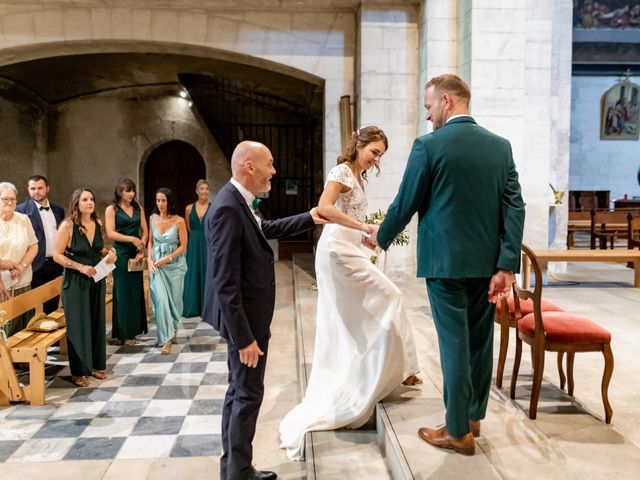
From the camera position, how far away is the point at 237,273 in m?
2.35

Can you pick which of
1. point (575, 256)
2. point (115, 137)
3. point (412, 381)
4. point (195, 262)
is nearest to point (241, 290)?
point (412, 381)

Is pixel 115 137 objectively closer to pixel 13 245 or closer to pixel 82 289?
pixel 13 245

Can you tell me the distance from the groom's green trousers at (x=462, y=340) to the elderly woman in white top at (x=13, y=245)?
3.52 m

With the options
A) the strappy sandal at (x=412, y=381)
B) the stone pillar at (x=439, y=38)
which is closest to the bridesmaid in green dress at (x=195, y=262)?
the stone pillar at (x=439, y=38)

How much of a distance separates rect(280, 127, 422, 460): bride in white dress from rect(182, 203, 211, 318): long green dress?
132 inches

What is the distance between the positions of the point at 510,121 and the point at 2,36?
6481mm

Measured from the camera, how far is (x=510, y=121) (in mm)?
6711

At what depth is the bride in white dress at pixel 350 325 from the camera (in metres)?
3.03

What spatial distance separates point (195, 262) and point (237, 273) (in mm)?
4164

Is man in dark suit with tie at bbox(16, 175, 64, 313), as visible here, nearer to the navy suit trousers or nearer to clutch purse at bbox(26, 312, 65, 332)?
clutch purse at bbox(26, 312, 65, 332)

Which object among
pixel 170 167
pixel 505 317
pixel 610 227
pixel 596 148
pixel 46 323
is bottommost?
pixel 46 323

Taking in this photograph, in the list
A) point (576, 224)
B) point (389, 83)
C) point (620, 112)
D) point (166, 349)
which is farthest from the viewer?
point (620, 112)

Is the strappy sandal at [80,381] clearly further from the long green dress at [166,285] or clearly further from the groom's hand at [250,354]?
the groom's hand at [250,354]

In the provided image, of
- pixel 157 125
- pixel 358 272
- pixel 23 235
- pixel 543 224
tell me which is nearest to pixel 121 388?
pixel 23 235
